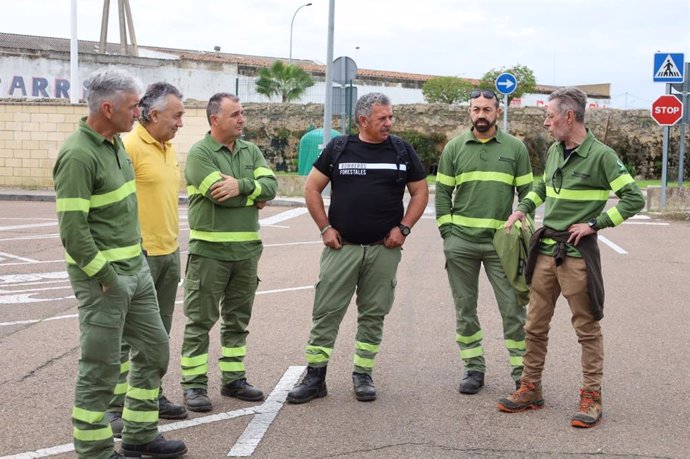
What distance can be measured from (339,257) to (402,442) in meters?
1.52

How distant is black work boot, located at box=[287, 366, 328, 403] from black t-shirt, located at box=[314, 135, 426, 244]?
0.93 metres

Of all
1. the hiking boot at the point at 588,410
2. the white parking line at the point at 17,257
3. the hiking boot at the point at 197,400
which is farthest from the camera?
the white parking line at the point at 17,257

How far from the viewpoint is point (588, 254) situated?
18.6ft

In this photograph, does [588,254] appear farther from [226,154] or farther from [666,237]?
[666,237]

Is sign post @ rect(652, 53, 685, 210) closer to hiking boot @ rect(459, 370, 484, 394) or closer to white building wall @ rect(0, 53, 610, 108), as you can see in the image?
hiking boot @ rect(459, 370, 484, 394)

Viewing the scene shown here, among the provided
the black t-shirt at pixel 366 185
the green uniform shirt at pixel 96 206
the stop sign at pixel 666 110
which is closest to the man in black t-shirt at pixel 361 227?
the black t-shirt at pixel 366 185

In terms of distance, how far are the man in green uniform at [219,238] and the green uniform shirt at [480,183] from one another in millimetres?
1300

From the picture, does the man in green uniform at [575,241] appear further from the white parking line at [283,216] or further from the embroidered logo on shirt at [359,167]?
the white parking line at [283,216]

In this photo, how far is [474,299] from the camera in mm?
6566

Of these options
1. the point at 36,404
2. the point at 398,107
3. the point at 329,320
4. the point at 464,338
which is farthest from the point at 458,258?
the point at 398,107

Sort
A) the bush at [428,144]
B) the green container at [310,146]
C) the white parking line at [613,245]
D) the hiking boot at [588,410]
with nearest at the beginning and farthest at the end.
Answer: the hiking boot at [588,410], the white parking line at [613,245], the green container at [310,146], the bush at [428,144]

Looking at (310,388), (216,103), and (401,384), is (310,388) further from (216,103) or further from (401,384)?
(216,103)

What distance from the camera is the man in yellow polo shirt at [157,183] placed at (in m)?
5.61

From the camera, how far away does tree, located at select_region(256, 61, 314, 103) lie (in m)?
42.6
